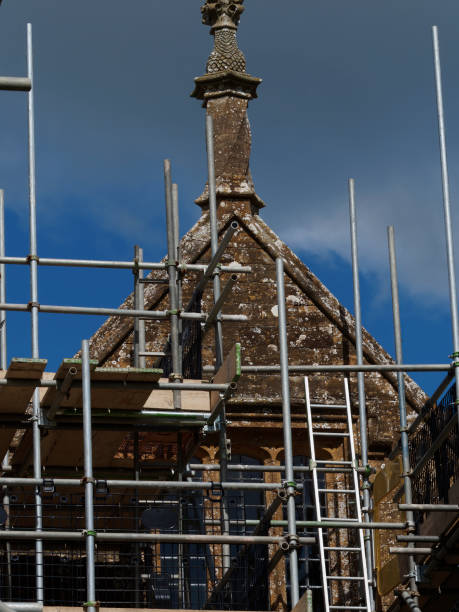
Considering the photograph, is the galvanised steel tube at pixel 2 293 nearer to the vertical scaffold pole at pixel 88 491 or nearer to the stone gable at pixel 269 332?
the stone gable at pixel 269 332

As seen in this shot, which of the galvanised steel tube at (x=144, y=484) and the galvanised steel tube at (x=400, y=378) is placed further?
the galvanised steel tube at (x=400, y=378)

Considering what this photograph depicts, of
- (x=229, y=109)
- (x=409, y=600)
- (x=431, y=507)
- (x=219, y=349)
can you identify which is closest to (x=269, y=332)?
(x=229, y=109)

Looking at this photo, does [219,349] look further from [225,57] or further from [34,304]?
[225,57]

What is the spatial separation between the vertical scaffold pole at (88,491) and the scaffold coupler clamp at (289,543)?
1.26 meters

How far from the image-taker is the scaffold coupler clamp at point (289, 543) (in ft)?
38.9

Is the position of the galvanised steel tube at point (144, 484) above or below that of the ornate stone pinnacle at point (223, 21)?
below

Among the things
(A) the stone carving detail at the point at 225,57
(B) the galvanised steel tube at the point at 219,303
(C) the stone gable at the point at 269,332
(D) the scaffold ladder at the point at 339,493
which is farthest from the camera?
(A) the stone carving detail at the point at 225,57

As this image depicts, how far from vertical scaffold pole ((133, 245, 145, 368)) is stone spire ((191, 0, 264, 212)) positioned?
325 cm

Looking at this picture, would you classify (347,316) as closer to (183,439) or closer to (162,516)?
(183,439)

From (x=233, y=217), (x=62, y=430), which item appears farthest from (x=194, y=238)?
(x=62, y=430)

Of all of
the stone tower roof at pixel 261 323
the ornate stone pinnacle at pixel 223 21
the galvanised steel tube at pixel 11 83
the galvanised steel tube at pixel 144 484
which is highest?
the ornate stone pinnacle at pixel 223 21

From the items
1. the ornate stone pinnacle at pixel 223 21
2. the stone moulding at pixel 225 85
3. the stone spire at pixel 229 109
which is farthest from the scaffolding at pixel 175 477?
the ornate stone pinnacle at pixel 223 21

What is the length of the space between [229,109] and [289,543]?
837 centimetres

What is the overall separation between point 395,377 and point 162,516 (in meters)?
4.97
